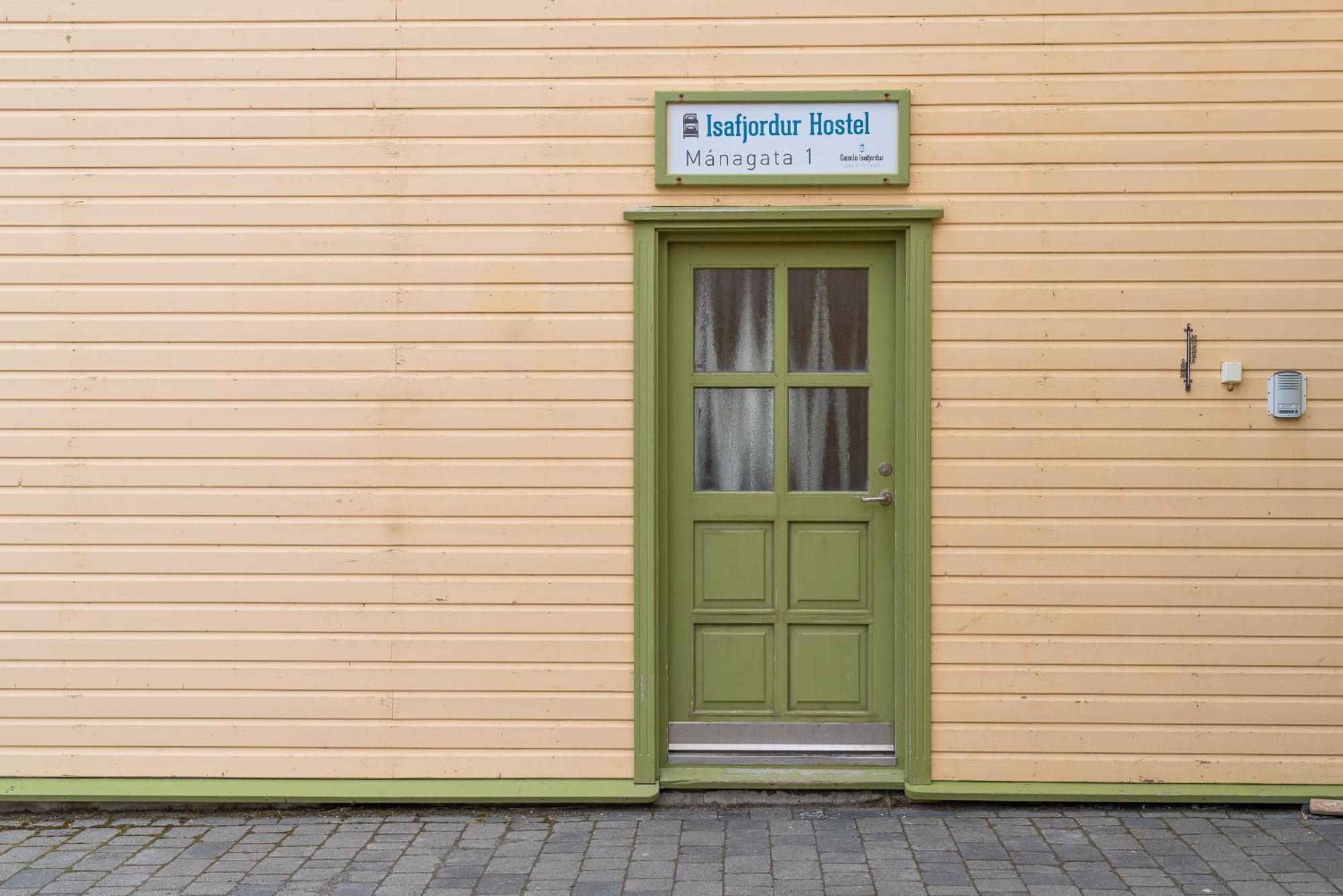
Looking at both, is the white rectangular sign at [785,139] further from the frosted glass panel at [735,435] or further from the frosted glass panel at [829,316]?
the frosted glass panel at [735,435]

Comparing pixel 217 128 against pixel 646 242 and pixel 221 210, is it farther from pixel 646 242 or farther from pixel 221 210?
pixel 646 242

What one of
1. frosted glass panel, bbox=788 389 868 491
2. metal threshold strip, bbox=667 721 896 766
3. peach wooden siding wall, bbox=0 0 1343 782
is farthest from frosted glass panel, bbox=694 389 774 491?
metal threshold strip, bbox=667 721 896 766

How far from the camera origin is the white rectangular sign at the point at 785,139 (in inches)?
236

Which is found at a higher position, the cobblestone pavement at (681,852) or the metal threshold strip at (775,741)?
the metal threshold strip at (775,741)

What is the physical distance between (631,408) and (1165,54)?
2783 millimetres

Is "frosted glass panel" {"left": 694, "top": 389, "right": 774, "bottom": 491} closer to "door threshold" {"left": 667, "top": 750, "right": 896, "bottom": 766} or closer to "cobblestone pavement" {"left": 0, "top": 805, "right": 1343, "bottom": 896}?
"door threshold" {"left": 667, "top": 750, "right": 896, "bottom": 766}

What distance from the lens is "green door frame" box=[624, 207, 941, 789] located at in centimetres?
602

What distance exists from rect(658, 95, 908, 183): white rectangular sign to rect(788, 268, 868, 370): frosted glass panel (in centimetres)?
48

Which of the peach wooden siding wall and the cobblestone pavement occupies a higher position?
the peach wooden siding wall

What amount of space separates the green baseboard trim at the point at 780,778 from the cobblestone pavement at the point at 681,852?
0.10 m

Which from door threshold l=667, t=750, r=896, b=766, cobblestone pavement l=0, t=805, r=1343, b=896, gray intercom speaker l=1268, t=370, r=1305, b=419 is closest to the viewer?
cobblestone pavement l=0, t=805, r=1343, b=896

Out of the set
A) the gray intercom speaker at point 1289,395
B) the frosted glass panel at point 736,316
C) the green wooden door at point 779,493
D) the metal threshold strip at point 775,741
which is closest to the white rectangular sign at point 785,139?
the green wooden door at point 779,493

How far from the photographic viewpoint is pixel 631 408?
6066 millimetres

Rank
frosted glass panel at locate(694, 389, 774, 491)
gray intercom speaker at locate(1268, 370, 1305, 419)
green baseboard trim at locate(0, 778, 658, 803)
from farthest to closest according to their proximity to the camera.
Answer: frosted glass panel at locate(694, 389, 774, 491)
green baseboard trim at locate(0, 778, 658, 803)
gray intercom speaker at locate(1268, 370, 1305, 419)
